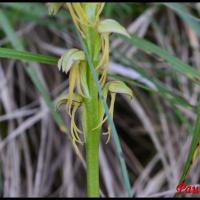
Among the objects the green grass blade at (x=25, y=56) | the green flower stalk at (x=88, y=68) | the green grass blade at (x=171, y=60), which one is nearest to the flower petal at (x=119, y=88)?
the green flower stalk at (x=88, y=68)

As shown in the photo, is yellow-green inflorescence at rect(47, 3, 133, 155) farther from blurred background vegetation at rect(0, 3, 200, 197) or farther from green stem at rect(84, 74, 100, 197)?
blurred background vegetation at rect(0, 3, 200, 197)

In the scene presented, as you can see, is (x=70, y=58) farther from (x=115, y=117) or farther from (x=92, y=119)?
(x=115, y=117)

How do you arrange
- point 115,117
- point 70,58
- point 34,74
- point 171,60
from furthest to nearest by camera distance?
point 115,117 < point 34,74 < point 171,60 < point 70,58

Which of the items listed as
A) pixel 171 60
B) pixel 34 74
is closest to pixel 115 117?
pixel 34 74

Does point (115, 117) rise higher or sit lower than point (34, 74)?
lower

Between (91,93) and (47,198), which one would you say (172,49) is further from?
(91,93)

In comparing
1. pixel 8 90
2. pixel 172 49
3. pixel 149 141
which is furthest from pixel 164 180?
pixel 8 90

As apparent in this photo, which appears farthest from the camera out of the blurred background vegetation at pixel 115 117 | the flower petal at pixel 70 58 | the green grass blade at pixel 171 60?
the blurred background vegetation at pixel 115 117

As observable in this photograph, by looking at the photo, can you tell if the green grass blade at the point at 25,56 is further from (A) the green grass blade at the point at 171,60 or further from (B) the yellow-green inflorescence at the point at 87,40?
(A) the green grass blade at the point at 171,60
